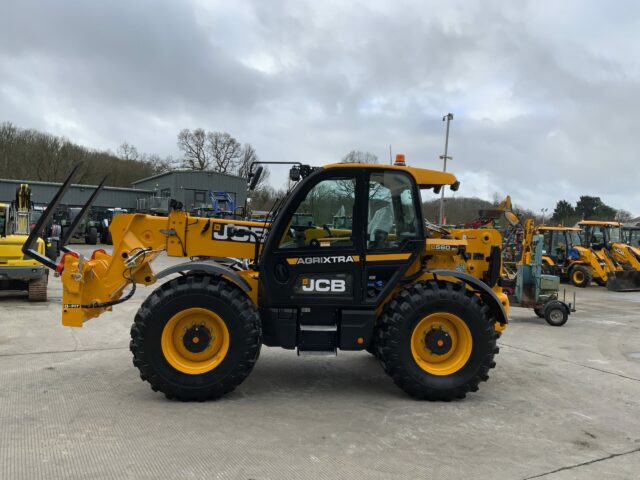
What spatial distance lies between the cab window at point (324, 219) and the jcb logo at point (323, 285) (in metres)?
0.33

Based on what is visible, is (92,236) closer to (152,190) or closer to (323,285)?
(152,190)

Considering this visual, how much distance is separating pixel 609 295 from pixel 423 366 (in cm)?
1352

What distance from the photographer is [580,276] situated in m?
18.0

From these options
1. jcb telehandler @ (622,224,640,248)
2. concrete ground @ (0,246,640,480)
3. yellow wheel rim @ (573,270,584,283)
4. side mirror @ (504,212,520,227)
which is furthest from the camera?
jcb telehandler @ (622,224,640,248)

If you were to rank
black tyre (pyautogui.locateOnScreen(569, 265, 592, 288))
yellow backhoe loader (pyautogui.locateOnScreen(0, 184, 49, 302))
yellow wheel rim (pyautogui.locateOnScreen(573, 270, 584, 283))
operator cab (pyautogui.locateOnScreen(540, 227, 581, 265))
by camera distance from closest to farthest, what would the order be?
yellow backhoe loader (pyautogui.locateOnScreen(0, 184, 49, 302)), black tyre (pyautogui.locateOnScreen(569, 265, 592, 288)), yellow wheel rim (pyautogui.locateOnScreen(573, 270, 584, 283)), operator cab (pyautogui.locateOnScreen(540, 227, 581, 265))

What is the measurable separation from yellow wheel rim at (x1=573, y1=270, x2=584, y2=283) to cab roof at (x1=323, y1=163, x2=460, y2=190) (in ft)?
48.8

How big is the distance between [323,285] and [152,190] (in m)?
42.4

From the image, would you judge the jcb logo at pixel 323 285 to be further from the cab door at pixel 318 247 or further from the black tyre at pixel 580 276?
the black tyre at pixel 580 276

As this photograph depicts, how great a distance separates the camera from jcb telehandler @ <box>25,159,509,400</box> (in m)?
4.71

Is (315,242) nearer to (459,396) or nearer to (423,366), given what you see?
(423,366)

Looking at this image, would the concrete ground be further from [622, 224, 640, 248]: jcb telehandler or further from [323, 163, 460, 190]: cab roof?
[622, 224, 640, 248]: jcb telehandler

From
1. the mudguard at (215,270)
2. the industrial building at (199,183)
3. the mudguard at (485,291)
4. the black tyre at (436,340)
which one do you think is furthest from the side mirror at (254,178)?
the industrial building at (199,183)

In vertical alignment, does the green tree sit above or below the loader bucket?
above

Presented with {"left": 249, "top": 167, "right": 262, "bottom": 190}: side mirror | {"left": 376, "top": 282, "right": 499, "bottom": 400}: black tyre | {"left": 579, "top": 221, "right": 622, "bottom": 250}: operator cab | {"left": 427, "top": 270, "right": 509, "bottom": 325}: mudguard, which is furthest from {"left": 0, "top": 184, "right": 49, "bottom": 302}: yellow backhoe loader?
{"left": 579, "top": 221, "right": 622, "bottom": 250}: operator cab
